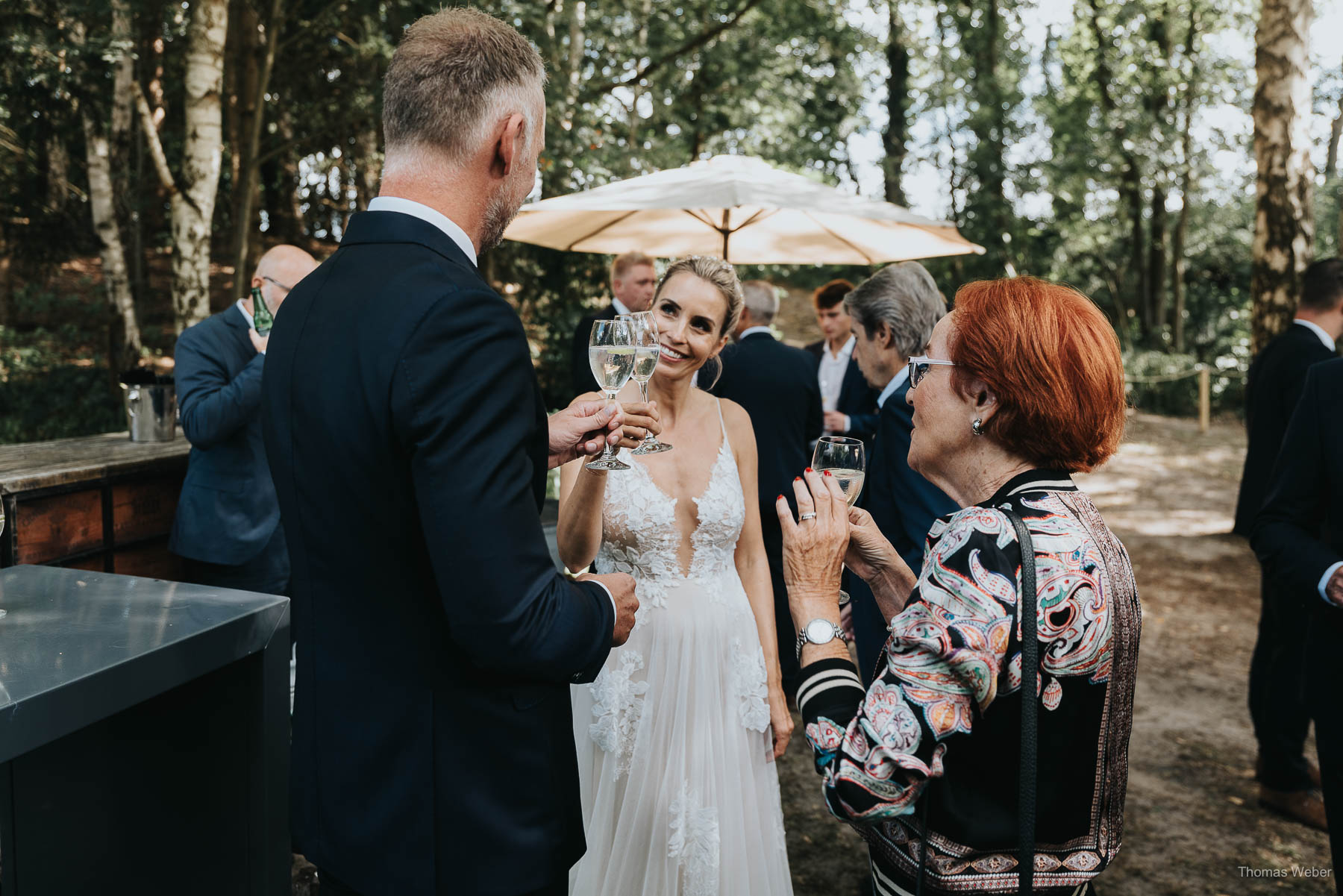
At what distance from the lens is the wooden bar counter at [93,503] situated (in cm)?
343

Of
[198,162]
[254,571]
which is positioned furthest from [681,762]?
[198,162]

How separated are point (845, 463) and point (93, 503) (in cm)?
329

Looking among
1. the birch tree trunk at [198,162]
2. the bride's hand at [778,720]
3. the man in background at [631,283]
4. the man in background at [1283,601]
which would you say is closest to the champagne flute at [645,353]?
the bride's hand at [778,720]

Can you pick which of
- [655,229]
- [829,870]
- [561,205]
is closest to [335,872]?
[829,870]

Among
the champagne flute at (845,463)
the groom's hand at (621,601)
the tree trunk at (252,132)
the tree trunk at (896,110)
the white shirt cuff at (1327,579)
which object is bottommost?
the white shirt cuff at (1327,579)

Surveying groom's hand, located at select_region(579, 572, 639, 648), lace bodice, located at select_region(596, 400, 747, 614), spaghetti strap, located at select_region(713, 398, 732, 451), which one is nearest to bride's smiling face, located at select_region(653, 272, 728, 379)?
spaghetti strap, located at select_region(713, 398, 732, 451)

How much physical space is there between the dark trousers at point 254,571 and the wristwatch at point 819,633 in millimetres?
3113

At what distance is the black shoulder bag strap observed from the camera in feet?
4.97

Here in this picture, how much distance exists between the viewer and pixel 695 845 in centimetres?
267

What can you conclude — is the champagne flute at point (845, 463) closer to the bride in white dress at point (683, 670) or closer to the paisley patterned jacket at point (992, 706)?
the paisley patterned jacket at point (992, 706)

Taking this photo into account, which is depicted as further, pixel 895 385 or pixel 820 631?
pixel 895 385

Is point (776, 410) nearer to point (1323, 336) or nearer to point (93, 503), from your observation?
point (1323, 336)

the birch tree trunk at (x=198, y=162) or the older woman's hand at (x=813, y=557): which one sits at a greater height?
the birch tree trunk at (x=198, y=162)

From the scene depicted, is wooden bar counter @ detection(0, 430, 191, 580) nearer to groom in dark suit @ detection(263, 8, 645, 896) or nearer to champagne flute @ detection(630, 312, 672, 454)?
groom in dark suit @ detection(263, 8, 645, 896)
